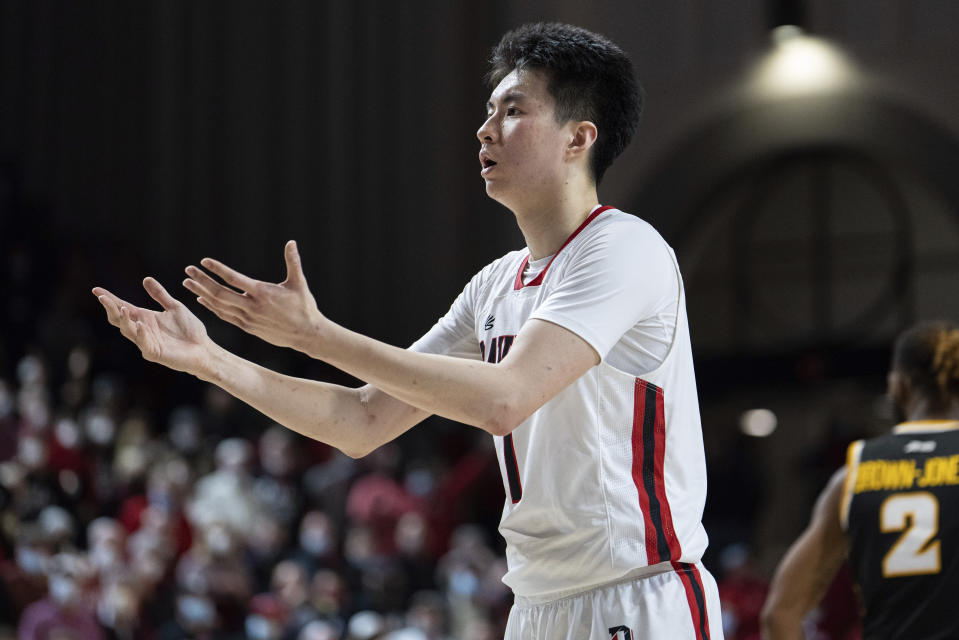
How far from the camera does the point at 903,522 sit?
3.92 meters

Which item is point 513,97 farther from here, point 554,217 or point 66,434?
point 66,434

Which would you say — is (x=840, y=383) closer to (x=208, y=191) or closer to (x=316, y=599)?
(x=316, y=599)

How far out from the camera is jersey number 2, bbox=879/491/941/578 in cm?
385

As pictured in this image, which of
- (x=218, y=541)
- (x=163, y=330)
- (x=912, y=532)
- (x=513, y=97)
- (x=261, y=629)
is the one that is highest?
(x=513, y=97)

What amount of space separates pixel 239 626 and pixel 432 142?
27.6 feet

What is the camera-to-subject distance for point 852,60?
12484 millimetres

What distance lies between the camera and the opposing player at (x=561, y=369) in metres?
2.48

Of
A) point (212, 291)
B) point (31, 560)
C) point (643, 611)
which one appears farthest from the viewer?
point (31, 560)

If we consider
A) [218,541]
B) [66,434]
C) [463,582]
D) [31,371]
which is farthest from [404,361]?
[31,371]

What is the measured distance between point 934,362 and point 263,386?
2271mm

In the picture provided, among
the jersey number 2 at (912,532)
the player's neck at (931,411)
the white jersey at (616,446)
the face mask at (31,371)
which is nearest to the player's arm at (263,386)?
the white jersey at (616,446)

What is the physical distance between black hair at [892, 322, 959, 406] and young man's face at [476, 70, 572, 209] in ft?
5.55

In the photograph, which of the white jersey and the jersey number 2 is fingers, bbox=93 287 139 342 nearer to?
the white jersey

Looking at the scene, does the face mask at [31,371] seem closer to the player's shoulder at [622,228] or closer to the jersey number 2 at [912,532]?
the jersey number 2 at [912,532]
